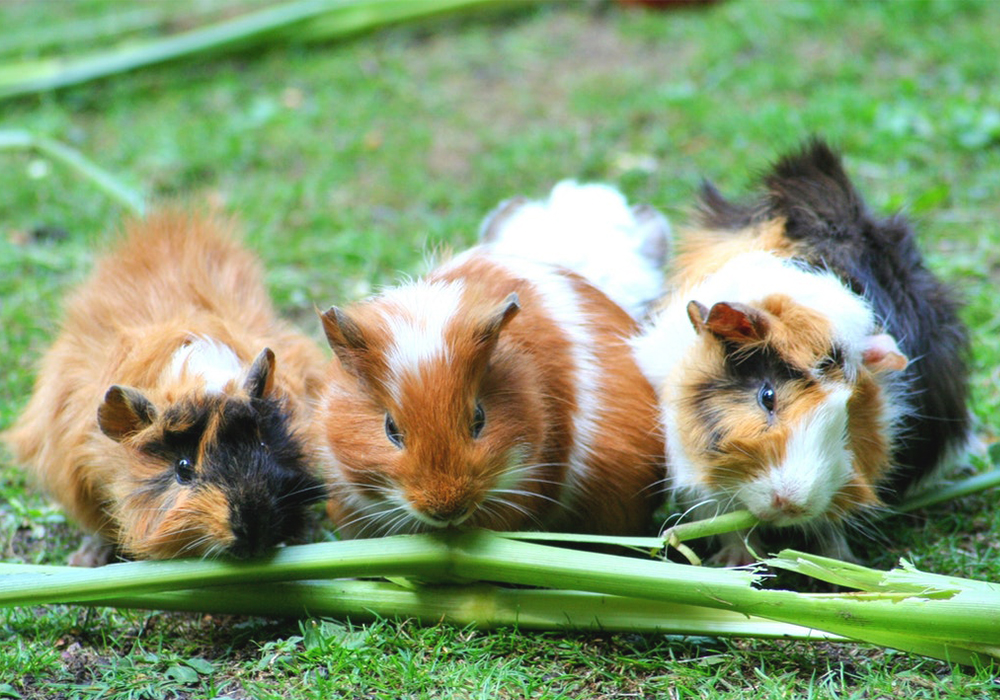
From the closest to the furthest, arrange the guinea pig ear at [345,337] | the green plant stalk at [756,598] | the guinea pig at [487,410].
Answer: the green plant stalk at [756,598] → the guinea pig at [487,410] → the guinea pig ear at [345,337]

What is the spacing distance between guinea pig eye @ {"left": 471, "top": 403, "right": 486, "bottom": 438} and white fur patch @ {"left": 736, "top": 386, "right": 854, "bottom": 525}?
27.3 inches

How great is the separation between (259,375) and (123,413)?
36 cm

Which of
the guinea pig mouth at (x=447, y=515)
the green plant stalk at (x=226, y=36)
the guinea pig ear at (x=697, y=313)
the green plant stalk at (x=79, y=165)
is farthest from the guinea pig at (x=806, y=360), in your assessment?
the green plant stalk at (x=226, y=36)

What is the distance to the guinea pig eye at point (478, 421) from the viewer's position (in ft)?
8.28

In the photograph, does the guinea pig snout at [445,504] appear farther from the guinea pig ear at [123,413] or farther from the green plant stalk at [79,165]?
the green plant stalk at [79,165]

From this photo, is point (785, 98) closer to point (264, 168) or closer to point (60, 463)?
point (264, 168)

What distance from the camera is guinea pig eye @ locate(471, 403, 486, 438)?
8.28 feet

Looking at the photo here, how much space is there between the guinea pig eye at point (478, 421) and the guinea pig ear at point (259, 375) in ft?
1.99

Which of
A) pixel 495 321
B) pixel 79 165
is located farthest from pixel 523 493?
pixel 79 165

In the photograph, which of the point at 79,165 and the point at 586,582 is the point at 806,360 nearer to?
the point at 586,582

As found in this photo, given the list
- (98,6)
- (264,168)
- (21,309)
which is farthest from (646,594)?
(98,6)

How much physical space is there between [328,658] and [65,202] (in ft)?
12.0

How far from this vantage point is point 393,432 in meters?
2.52

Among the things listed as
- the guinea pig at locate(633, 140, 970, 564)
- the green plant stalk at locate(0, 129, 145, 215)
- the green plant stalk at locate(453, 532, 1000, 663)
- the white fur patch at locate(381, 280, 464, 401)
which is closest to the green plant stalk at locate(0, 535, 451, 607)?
the green plant stalk at locate(453, 532, 1000, 663)
